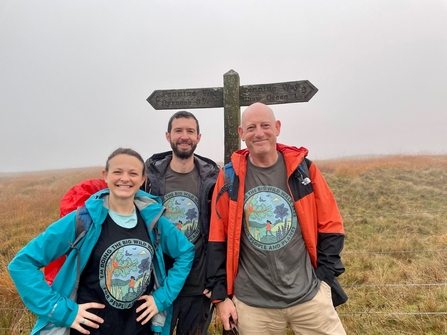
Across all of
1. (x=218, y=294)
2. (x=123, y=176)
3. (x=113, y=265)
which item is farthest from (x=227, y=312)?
(x=123, y=176)

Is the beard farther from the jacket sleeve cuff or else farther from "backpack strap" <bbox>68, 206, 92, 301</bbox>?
the jacket sleeve cuff

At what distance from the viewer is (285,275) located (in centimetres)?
214

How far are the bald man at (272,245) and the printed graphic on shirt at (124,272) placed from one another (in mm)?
512

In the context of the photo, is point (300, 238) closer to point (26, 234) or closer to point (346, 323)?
point (346, 323)

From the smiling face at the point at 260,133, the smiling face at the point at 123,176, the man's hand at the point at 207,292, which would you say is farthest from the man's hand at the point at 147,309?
the smiling face at the point at 260,133

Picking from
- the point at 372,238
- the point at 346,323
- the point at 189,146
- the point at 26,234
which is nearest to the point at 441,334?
the point at 346,323

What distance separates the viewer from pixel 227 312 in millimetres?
2191

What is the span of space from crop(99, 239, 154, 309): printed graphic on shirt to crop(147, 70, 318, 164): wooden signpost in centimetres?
131

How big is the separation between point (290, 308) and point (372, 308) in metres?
2.83

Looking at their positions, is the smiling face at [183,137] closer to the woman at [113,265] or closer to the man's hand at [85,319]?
the woman at [113,265]

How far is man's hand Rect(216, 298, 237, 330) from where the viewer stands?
2.18 m

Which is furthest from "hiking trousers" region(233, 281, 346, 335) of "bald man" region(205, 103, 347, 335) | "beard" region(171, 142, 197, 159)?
"beard" region(171, 142, 197, 159)

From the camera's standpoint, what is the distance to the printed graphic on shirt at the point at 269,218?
2.19 m

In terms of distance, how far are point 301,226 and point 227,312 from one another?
2.83 feet
